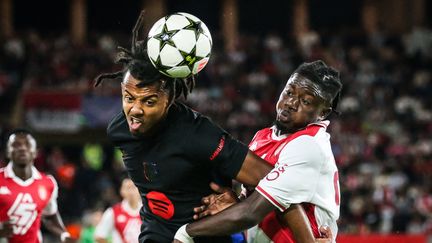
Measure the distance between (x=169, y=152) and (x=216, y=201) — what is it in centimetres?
36

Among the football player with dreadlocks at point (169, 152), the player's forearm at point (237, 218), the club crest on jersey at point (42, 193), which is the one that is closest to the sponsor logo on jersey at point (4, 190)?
the club crest on jersey at point (42, 193)

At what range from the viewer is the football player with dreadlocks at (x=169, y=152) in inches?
157

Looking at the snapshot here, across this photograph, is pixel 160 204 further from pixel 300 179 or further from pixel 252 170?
pixel 300 179

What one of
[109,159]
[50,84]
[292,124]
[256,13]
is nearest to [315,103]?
[292,124]

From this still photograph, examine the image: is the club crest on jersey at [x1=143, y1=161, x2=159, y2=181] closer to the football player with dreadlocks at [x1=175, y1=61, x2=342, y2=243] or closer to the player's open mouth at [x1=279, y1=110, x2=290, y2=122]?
the football player with dreadlocks at [x1=175, y1=61, x2=342, y2=243]

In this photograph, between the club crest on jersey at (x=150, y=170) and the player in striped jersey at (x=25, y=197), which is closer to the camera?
the club crest on jersey at (x=150, y=170)

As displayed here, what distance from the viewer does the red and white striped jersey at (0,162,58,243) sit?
6789mm

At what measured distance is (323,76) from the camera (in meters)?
4.32

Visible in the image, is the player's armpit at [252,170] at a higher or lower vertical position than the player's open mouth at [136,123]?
lower

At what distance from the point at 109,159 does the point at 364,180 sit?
605 cm

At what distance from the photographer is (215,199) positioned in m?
4.11

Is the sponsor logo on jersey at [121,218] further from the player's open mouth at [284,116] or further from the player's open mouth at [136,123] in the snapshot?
the player's open mouth at [136,123]

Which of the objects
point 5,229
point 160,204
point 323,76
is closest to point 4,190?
point 5,229

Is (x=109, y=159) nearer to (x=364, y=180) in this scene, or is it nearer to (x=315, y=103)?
(x=364, y=180)
